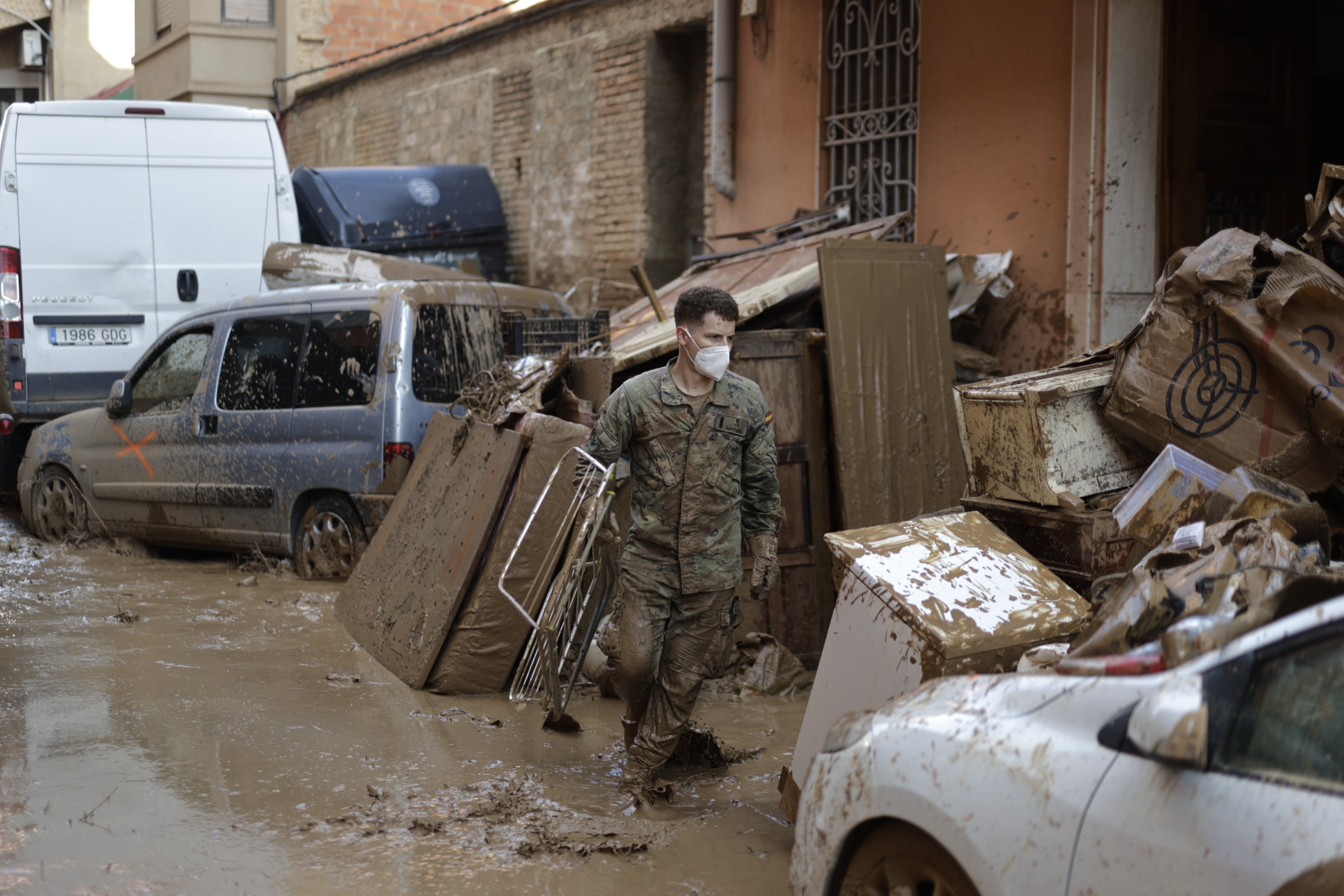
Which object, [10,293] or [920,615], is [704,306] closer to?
[920,615]

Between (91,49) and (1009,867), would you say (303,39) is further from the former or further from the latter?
(1009,867)

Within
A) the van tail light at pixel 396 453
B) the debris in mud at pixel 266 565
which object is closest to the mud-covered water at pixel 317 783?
the van tail light at pixel 396 453

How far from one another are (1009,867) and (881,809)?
40 cm

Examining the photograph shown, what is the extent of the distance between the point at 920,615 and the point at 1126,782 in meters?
1.44

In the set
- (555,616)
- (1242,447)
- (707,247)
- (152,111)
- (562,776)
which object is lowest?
(562,776)

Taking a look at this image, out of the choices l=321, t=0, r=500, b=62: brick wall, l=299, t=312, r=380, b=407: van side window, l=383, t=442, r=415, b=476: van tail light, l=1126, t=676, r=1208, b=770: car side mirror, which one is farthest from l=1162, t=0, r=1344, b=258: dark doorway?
l=321, t=0, r=500, b=62: brick wall

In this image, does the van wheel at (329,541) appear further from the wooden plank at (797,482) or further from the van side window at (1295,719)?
the van side window at (1295,719)

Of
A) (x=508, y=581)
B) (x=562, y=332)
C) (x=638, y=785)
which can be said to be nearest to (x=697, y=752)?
(x=638, y=785)

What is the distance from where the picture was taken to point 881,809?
9.68ft

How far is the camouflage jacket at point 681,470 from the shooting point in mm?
4578

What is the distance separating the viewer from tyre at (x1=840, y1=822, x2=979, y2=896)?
9.16 feet

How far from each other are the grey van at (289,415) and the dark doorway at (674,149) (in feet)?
13.6

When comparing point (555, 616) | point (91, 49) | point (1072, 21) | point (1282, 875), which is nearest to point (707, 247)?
point (1072, 21)

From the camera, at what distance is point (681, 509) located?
4.59 meters
